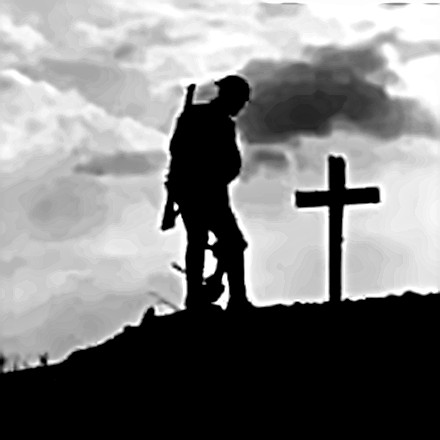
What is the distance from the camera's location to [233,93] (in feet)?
45.3

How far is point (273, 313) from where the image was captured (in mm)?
14469

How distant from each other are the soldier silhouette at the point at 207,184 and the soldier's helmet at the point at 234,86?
0.03m

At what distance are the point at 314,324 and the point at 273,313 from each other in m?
0.70

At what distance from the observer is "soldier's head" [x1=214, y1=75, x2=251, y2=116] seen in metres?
13.8

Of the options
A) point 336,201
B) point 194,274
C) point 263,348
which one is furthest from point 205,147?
point 336,201

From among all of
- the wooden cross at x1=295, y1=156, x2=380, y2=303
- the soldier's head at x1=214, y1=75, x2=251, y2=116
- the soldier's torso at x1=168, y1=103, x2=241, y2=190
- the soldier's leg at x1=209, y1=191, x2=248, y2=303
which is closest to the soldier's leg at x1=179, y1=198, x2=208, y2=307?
the soldier's leg at x1=209, y1=191, x2=248, y2=303

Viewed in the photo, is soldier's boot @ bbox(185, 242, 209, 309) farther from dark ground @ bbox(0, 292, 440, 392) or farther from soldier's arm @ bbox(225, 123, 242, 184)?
soldier's arm @ bbox(225, 123, 242, 184)

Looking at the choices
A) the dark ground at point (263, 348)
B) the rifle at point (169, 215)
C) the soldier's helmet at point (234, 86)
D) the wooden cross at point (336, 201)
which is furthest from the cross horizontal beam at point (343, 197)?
the soldier's helmet at point (234, 86)

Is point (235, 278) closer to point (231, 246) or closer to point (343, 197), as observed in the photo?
point (231, 246)

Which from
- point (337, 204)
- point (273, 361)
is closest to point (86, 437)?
point (273, 361)

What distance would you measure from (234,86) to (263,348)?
9.42 ft

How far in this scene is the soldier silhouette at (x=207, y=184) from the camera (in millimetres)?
14047

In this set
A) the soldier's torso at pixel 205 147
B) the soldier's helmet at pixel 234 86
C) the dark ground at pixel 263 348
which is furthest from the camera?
the soldier's torso at pixel 205 147

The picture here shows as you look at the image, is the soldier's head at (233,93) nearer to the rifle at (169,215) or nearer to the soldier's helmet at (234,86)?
the soldier's helmet at (234,86)
